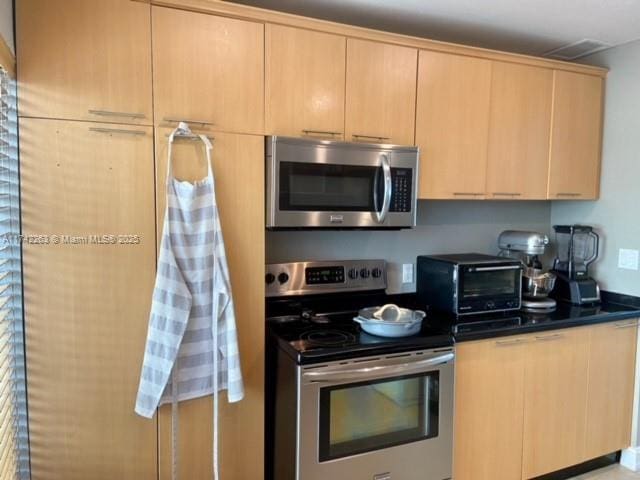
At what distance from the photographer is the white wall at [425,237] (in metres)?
2.53

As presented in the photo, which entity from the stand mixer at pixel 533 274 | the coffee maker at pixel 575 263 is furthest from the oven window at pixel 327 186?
the coffee maker at pixel 575 263

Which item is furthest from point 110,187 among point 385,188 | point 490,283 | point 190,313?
point 490,283

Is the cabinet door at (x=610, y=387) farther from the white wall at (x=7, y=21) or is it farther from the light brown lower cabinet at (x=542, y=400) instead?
the white wall at (x=7, y=21)

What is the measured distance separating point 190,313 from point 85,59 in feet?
3.40

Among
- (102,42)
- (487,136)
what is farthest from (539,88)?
(102,42)

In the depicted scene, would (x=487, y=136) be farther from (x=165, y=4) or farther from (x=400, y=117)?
(x=165, y=4)

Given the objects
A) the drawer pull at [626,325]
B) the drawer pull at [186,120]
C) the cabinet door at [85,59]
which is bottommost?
the drawer pull at [626,325]

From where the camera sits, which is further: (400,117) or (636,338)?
(636,338)

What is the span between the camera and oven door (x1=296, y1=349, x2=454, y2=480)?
1908 mm

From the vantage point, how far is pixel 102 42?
5.80ft

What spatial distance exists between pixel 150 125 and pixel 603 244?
2727 mm

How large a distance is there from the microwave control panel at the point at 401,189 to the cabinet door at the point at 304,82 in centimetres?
34

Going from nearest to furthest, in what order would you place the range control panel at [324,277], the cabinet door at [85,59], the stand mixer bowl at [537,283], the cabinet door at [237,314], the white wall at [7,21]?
the white wall at [7,21]
the cabinet door at [85,59]
the cabinet door at [237,314]
the range control panel at [324,277]
the stand mixer bowl at [537,283]

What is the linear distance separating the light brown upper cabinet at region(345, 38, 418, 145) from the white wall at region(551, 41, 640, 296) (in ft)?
4.60
